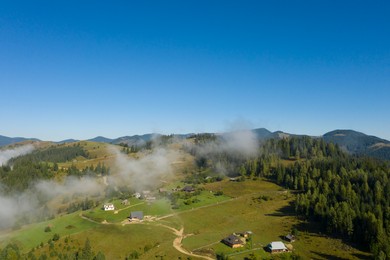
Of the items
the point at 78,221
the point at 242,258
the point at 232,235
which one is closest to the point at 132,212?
the point at 78,221

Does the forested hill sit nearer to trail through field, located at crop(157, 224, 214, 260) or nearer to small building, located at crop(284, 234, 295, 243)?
small building, located at crop(284, 234, 295, 243)

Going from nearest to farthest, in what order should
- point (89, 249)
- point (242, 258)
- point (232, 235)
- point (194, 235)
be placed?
point (242, 258) → point (89, 249) → point (232, 235) → point (194, 235)

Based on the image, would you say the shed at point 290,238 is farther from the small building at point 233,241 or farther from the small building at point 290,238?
the small building at point 233,241

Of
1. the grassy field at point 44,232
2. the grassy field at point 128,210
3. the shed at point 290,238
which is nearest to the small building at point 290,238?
the shed at point 290,238

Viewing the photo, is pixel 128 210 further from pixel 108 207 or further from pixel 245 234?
pixel 245 234

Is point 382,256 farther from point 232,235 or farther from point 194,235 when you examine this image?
point 194,235

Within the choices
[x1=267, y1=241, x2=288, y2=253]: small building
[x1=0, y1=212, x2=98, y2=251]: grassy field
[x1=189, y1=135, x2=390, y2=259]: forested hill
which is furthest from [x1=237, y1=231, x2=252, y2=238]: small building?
[x1=0, y1=212, x2=98, y2=251]: grassy field
